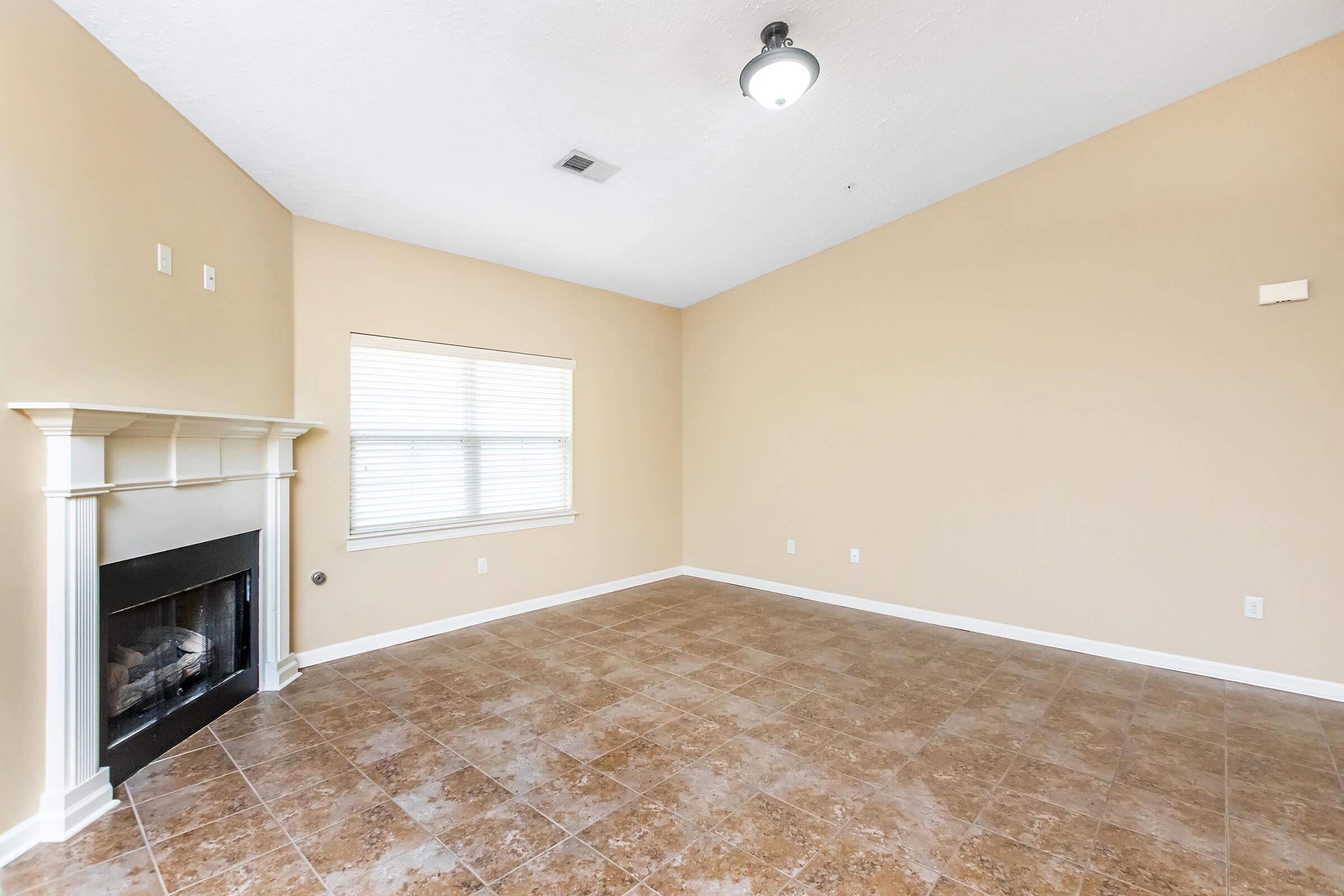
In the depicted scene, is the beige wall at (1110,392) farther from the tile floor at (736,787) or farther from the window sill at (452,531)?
the window sill at (452,531)

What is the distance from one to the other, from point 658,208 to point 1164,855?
12.5 feet

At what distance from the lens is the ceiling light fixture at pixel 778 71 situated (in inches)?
87.5

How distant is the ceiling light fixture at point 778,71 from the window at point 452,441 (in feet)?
8.72

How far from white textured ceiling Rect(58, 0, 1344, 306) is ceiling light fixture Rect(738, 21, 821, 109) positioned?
0.06 meters

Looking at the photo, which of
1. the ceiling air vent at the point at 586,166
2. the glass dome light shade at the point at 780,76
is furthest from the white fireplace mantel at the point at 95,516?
the glass dome light shade at the point at 780,76

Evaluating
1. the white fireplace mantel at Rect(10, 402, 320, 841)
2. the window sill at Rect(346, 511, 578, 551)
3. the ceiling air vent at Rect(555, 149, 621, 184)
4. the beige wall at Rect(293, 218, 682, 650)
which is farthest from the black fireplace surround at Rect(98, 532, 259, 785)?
the ceiling air vent at Rect(555, 149, 621, 184)

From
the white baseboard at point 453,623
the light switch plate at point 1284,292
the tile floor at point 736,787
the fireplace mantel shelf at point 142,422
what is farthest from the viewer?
the white baseboard at point 453,623

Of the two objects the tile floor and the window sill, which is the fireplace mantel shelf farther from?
the tile floor

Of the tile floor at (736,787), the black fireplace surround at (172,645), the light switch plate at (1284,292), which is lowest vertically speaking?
the tile floor at (736,787)

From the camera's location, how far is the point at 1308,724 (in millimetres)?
2535

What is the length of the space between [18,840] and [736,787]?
2.28 metres

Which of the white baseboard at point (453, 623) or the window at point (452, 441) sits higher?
the window at point (452, 441)

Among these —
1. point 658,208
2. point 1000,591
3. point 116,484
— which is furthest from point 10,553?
point 1000,591

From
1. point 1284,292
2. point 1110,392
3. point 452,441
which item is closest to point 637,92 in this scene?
point 452,441
